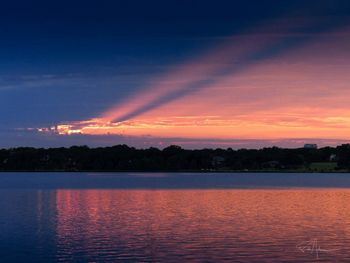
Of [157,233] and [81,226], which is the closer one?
[157,233]

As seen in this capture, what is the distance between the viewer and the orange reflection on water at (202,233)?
35719 mm

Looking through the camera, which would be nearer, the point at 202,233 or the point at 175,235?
the point at 175,235

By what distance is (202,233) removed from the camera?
4412 centimetres

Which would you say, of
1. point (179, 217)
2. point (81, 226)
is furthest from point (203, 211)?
point (81, 226)

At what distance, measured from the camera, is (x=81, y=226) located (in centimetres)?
4903

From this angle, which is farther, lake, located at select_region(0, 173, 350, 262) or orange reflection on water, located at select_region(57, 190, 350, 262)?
orange reflection on water, located at select_region(57, 190, 350, 262)

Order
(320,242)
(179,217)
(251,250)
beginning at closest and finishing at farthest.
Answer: (251,250), (320,242), (179,217)

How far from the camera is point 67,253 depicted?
3603cm

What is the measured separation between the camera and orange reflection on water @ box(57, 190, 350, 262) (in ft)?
117

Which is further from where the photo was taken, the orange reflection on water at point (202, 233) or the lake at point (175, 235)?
the orange reflection on water at point (202, 233)

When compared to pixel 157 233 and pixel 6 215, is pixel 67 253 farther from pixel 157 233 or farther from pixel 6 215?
pixel 6 215

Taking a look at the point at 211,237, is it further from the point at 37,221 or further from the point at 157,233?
the point at 37,221

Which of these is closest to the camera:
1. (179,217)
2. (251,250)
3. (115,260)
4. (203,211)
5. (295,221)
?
(115,260)

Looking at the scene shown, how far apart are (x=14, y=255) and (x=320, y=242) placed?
19325mm
